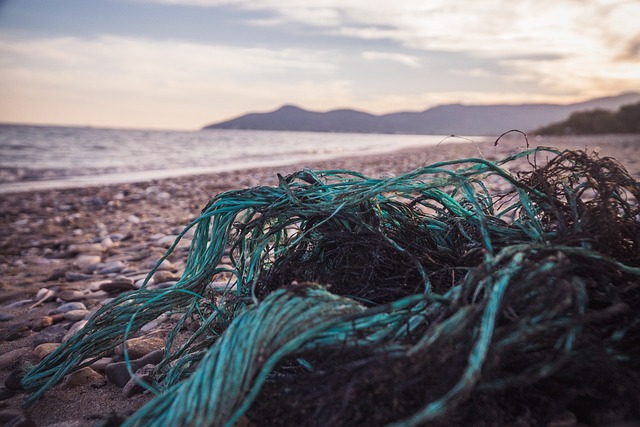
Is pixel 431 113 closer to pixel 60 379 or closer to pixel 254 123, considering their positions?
pixel 254 123

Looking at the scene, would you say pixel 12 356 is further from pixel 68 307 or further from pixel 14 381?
pixel 68 307

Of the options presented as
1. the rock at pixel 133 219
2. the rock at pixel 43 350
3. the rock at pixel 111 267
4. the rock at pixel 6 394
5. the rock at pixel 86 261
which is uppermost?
the rock at pixel 6 394

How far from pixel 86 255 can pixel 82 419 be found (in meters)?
2.70

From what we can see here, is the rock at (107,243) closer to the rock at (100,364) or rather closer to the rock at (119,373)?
the rock at (100,364)

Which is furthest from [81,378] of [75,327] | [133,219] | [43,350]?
[133,219]

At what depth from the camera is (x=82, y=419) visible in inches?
52.2

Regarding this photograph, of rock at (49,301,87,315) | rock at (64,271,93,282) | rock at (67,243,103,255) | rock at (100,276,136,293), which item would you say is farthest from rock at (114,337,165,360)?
rock at (67,243,103,255)

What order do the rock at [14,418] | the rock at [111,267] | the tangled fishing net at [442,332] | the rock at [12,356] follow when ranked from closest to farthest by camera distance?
the tangled fishing net at [442,332] → the rock at [14,418] → the rock at [12,356] → the rock at [111,267]

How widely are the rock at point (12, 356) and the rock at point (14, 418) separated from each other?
1.58 ft

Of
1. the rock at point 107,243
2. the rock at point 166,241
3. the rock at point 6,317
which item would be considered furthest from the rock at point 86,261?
the rock at point 6,317

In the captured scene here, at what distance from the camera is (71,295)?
2566 mm

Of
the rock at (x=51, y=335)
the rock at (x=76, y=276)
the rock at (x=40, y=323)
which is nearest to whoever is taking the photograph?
the rock at (x=51, y=335)

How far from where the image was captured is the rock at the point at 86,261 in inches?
132

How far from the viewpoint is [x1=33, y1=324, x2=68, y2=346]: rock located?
78.9 inches
